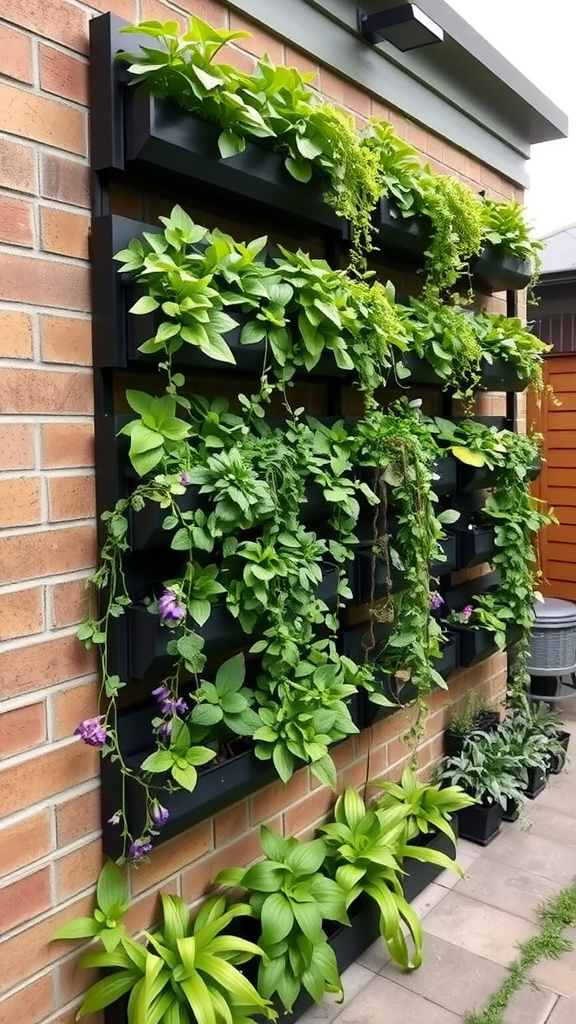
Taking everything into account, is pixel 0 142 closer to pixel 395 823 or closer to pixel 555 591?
pixel 395 823

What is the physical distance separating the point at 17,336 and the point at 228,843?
4.33 feet

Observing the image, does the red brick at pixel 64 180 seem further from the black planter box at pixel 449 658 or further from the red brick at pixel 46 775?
the black planter box at pixel 449 658

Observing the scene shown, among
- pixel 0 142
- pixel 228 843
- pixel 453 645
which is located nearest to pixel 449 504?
pixel 453 645

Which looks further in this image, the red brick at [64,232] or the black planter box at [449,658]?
the black planter box at [449,658]

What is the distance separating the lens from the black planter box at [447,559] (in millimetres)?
2590

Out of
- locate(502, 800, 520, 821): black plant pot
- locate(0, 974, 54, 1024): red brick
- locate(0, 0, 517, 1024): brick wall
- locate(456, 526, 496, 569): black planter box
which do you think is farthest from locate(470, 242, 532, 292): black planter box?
locate(0, 974, 54, 1024): red brick

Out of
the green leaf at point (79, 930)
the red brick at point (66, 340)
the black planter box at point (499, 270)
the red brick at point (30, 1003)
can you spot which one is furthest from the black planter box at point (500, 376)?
the red brick at point (30, 1003)

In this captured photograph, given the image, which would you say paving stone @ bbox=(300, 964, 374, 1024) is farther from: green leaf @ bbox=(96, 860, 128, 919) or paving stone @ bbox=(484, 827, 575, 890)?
paving stone @ bbox=(484, 827, 575, 890)

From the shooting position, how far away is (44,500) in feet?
4.83

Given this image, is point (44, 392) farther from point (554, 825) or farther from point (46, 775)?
point (554, 825)

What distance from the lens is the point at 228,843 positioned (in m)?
1.95

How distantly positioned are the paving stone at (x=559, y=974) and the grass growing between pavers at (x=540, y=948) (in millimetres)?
14

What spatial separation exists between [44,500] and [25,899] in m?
0.75

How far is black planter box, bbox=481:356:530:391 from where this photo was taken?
2.74m
